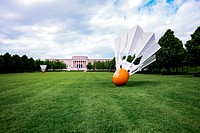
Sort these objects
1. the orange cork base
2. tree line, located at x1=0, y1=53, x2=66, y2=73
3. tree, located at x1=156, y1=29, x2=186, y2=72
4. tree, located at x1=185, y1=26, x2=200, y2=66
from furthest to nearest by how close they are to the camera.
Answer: tree line, located at x1=0, y1=53, x2=66, y2=73, tree, located at x1=156, y1=29, x2=186, y2=72, tree, located at x1=185, y1=26, x2=200, y2=66, the orange cork base

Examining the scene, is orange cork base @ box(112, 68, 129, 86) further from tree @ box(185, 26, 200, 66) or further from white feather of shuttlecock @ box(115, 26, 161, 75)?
tree @ box(185, 26, 200, 66)

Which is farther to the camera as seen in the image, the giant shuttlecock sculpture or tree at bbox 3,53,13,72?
tree at bbox 3,53,13,72

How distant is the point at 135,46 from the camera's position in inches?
416

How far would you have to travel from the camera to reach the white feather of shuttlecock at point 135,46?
1020cm

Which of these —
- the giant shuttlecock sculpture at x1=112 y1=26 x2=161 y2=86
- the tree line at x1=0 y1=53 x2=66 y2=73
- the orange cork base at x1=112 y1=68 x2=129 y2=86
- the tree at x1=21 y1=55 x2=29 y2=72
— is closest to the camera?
the orange cork base at x1=112 y1=68 x2=129 y2=86

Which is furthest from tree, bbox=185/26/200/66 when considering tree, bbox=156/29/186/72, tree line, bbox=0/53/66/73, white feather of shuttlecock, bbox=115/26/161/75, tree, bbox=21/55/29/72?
tree, bbox=21/55/29/72

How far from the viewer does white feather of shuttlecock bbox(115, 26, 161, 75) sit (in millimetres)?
10203

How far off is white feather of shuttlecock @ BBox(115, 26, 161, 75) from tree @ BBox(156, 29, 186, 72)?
16.1 meters

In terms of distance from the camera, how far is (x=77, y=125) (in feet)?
10.9

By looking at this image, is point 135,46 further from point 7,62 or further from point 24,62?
point 24,62

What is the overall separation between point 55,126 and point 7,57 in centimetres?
4581

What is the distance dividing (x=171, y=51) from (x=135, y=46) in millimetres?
Result: 16762

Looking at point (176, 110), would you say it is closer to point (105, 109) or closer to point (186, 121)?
point (186, 121)

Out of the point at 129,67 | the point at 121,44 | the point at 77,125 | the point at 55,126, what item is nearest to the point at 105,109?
the point at 77,125
